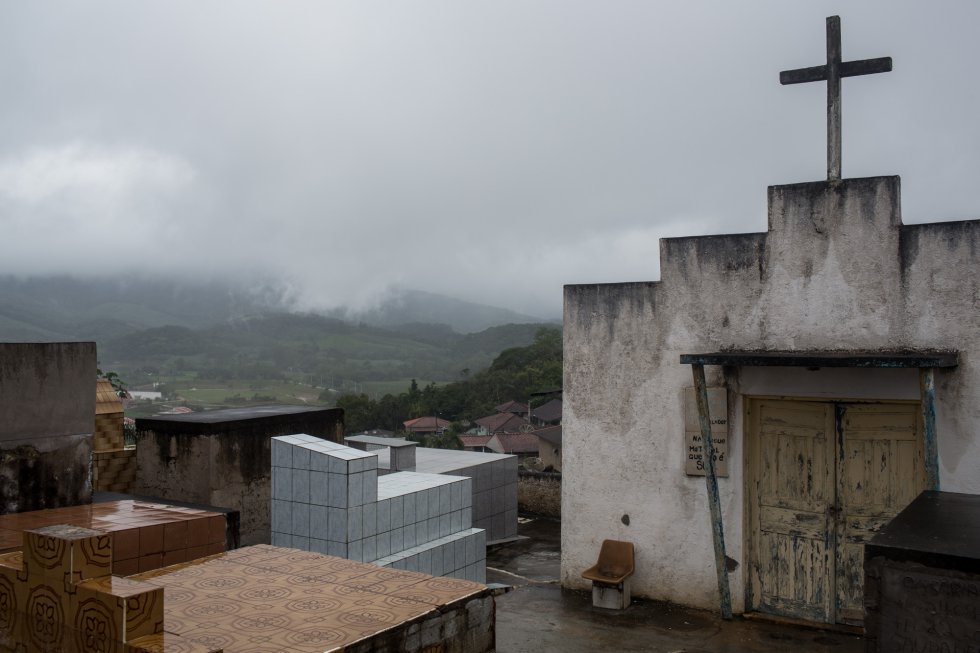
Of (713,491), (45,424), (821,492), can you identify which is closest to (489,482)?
(713,491)

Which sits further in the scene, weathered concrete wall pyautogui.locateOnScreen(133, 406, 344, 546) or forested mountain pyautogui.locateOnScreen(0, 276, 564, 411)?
forested mountain pyautogui.locateOnScreen(0, 276, 564, 411)

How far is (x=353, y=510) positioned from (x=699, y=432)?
11.1 ft

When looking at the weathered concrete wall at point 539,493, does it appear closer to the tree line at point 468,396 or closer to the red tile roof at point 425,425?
the red tile roof at point 425,425

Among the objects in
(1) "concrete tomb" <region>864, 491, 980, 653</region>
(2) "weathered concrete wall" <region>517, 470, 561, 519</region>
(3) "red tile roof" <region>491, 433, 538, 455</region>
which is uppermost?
(1) "concrete tomb" <region>864, 491, 980, 653</region>

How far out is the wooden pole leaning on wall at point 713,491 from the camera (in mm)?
7094

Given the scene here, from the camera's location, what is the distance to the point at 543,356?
2667 inches

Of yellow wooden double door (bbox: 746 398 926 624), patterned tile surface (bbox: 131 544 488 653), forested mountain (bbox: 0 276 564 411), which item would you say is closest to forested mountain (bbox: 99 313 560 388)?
forested mountain (bbox: 0 276 564 411)

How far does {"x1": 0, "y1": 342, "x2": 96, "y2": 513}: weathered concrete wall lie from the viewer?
554cm

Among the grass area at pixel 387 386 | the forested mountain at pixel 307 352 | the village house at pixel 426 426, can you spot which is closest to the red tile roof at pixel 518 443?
the village house at pixel 426 426

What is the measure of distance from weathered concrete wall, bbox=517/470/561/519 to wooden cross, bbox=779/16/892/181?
8.56 metres

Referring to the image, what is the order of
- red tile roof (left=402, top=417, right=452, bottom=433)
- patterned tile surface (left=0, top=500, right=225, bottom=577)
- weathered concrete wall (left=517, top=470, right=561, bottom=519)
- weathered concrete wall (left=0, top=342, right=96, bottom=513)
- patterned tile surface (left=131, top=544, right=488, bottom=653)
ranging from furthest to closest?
red tile roof (left=402, top=417, right=452, bottom=433) < weathered concrete wall (left=517, top=470, right=561, bottom=519) < weathered concrete wall (left=0, top=342, right=96, bottom=513) < patterned tile surface (left=0, top=500, right=225, bottom=577) < patterned tile surface (left=131, top=544, right=488, bottom=653)

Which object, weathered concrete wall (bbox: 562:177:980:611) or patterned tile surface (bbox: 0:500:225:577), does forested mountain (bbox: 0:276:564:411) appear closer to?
weathered concrete wall (bbox: 562:177:980:611)

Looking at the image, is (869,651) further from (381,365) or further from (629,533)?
(381,365)

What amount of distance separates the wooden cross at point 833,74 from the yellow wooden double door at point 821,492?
2286 mm
